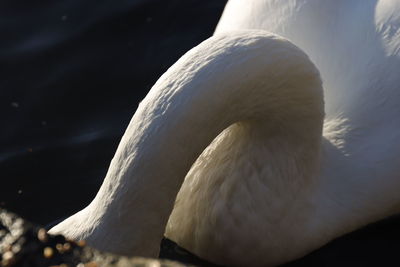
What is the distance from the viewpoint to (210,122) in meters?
3.88

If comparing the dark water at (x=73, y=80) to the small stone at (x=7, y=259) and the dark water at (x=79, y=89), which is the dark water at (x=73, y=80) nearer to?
the dark water at (x=79, y=89)

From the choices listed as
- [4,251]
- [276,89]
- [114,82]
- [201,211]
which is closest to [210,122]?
[276,89]

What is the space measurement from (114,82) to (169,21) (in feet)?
2.53

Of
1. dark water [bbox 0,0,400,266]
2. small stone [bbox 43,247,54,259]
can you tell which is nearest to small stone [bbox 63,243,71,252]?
small stone [bbox 43,247,54,259]

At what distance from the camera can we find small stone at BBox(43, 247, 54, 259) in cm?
250

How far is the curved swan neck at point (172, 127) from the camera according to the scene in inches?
144

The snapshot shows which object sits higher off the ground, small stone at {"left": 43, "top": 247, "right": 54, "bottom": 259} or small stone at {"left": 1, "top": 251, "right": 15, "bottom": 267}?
small stone at {"left": 1, "top": 251, "right": 15, "bottom": 267}

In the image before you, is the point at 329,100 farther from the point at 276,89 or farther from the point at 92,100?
the point at 92,100

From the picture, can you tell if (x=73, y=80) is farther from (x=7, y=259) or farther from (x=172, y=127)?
(x=7, y=259)

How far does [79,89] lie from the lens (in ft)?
21.1

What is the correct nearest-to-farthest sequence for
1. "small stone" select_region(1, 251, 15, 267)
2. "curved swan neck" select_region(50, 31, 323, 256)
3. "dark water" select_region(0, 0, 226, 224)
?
"small stone" select_region(1, 251, 15, 267), "curved swan neck" select_region(50, 31, 323, 256), "dark water" select_region(0, 0, 226, 224)

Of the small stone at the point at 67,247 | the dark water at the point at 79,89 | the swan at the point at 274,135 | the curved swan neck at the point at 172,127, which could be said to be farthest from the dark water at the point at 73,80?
the small stone at the point at 67,247

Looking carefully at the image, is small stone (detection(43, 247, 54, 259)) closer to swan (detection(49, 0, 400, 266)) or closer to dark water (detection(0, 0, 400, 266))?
swan (detection(49, 0, 400, 266))

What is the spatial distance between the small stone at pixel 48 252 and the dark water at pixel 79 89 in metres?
2.51
